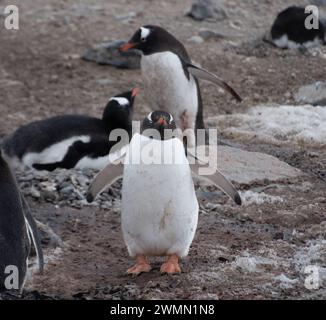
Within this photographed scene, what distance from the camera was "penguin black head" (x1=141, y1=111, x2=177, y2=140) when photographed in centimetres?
473

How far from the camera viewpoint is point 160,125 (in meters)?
4.73

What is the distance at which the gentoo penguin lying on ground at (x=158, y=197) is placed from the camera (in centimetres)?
474

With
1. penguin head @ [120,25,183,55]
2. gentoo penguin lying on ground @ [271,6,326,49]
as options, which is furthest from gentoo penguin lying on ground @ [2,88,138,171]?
gentoo penguin lying on ground @ [271,6,326,49]

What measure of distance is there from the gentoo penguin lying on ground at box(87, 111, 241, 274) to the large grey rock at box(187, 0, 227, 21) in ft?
22.4

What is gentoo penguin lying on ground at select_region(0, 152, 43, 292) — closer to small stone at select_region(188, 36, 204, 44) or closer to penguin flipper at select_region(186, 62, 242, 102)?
penguin flipper at select_region(186, 62, 242, 102)

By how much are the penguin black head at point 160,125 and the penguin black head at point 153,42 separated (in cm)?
314

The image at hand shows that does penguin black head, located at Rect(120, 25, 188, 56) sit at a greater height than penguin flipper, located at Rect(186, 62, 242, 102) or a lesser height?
greater

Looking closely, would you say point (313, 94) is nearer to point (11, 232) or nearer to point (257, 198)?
point (257, 198)

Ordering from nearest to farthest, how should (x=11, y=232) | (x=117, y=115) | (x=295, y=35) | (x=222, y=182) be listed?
1. (x=11, y=232)
2. (x=222, y=182)
3. (x=117, y=115)
4. (x=295, y=35)

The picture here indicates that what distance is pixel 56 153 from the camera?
21.5ft

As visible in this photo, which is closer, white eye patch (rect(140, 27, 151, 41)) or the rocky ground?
the rocky ground

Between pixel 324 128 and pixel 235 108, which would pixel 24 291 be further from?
pixel 235 108

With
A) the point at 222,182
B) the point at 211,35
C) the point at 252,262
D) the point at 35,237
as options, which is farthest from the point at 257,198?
the point at 211,35

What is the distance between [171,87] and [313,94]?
1601mm
